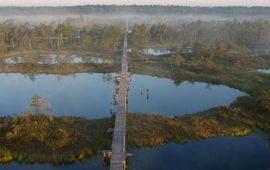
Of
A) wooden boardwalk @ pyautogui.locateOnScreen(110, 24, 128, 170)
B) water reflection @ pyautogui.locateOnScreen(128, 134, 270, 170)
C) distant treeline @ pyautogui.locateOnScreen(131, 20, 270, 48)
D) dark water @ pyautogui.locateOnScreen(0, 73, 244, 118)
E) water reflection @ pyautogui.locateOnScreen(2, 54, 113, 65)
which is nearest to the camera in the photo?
wooden boardwalk @ pyautogui.locateOnScreen(110, 24, 128, 170)

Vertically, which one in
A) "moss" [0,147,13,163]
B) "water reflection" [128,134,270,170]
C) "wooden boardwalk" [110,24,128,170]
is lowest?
"water reflection" [128,134,270,170]

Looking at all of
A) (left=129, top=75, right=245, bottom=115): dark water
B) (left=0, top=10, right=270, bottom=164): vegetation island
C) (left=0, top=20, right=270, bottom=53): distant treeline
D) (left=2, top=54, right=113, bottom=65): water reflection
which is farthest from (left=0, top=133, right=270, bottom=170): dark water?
(left=0, top=20, right=270, bottom=53): distant treeline

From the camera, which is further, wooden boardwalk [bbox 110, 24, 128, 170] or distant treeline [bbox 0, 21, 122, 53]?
distant treeline [bbox 0, 21, 122, 53]

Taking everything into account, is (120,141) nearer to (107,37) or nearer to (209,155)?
(209,155)

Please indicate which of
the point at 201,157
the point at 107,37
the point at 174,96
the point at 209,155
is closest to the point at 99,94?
the point at 174,96

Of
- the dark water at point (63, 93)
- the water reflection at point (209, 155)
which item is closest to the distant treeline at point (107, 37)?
the dark water at point (63, 93)

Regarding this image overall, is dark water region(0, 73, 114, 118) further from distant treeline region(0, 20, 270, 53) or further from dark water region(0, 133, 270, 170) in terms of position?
distant treeline region(0, 20, 270, 53)

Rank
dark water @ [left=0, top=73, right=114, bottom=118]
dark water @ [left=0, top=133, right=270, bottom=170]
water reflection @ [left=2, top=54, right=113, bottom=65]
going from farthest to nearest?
water reflection @ [left=2, top=54, right=113, bottom=65] < dark water @ [left=0, top=73, right=114, bottom=118] < dark water @ [left=0, top=133, right=270, bottom=170]
